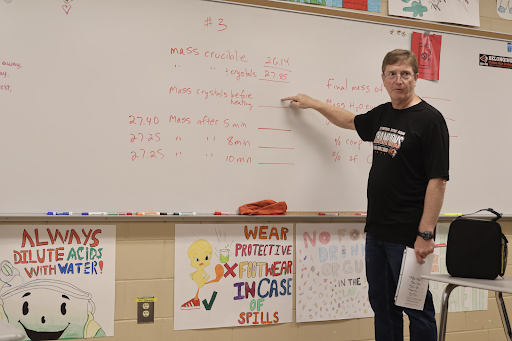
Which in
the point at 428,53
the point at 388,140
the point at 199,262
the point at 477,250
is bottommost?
the point at 199,262

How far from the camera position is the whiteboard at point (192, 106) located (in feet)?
6.22

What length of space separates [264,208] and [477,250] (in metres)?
1.02

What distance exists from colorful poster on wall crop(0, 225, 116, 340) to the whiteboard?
5.5 inches

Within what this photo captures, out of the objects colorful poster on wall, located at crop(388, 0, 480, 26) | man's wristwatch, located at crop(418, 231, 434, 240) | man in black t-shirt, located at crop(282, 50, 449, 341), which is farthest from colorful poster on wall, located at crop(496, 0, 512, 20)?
man's wristwatch, located at crop(418, 231, 434, 240)

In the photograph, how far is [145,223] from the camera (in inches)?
80.2

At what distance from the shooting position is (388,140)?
178cm

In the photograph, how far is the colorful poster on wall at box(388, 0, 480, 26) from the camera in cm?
246

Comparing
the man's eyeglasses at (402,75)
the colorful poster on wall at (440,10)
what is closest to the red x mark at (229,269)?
the man's eyeglasses at (402,75)

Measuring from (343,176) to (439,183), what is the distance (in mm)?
739

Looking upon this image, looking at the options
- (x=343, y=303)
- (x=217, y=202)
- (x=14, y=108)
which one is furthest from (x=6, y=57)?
(x=343, y=303)

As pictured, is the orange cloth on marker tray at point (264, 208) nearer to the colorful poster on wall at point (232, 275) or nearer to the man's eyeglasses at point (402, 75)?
the colorful poster on wall at point (232, 275)

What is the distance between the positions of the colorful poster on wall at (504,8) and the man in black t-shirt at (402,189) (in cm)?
136

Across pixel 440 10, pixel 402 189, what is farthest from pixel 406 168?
pixel 440 10

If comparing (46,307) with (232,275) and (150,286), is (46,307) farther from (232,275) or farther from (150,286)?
(232,275)
